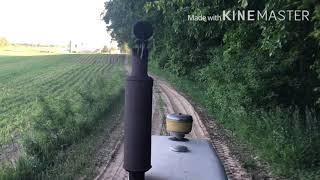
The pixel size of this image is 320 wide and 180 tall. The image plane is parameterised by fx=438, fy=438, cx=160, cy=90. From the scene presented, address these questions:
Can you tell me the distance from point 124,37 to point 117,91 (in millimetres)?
29743

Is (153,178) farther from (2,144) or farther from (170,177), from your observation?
(2,144)

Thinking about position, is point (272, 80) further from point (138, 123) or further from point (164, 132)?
point (138, 123)

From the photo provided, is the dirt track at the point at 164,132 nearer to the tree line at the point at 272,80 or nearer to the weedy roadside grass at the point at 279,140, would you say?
the weedy roadside grass at the point at 279,140

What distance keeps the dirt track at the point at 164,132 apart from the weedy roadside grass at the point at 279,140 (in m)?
0.46

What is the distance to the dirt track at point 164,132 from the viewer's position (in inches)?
339

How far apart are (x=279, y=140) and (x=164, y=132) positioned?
4.22 meters

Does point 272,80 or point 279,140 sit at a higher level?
point 272,80

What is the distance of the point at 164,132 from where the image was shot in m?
12.5

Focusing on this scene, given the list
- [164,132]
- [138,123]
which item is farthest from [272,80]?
[138,123]

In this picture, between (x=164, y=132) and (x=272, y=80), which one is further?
(x=164, y=132)

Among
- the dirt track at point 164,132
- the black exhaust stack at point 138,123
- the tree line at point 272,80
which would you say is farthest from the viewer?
the dirt track at point 164,132

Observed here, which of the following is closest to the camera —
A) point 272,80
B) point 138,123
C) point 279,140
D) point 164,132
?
point 138,123

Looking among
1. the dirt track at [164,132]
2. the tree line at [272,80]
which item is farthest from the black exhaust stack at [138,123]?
the dirt track at [164,132]

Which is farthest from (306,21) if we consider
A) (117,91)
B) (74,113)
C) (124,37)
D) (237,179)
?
(124,37)
